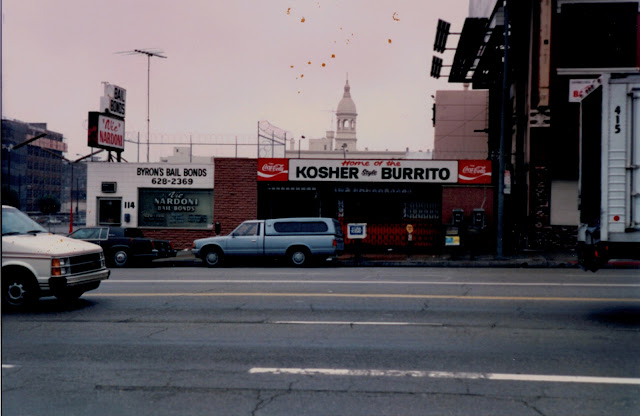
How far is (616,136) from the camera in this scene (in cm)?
981

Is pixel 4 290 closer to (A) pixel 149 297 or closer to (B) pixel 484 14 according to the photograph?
(A) pixel 149 297

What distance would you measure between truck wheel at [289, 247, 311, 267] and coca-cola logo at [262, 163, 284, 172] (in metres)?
6.94

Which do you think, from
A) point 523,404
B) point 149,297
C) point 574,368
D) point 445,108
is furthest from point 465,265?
point 445,108

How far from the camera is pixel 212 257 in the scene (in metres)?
22.0

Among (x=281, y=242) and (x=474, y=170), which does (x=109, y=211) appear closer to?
(x=281, y=242)

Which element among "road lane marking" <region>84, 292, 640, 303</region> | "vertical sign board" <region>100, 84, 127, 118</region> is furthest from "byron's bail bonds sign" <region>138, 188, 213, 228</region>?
"road lane marking" <region>84, 292, 640, 303</region>

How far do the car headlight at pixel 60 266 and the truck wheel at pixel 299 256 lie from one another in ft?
35.1

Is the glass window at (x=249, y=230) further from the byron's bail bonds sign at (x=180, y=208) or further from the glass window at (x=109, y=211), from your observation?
the glass window at (x=109, y=211)

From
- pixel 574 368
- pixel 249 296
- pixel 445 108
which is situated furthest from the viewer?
pixel 445 108

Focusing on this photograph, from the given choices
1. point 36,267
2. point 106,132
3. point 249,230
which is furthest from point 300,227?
point 106,132

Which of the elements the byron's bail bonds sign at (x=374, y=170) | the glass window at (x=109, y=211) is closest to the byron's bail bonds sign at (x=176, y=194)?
the glass window at (x=109, y=211)

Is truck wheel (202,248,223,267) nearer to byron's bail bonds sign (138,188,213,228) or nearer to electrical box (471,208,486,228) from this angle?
byron's bail bonds sign (138,188,213,228)

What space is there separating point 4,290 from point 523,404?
9.42 m

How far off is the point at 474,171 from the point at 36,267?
62.7 ft
